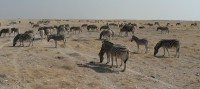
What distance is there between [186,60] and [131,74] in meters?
9.21

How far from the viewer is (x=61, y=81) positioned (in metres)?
21.2

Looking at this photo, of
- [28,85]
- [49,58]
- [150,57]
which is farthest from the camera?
[150,57]

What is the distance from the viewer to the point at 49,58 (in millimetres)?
30328

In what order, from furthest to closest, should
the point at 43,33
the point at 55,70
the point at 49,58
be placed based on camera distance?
the point at 43,33
the point at 49,58
the point at 55,70

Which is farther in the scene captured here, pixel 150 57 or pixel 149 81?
pixel 150 57

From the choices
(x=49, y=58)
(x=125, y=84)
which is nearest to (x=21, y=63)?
(x=49, y=58)

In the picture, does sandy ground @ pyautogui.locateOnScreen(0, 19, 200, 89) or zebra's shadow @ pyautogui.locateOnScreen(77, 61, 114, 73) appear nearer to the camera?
sandy ground @ pyautogui.locateOnScreen(0, 19, 200, 89)

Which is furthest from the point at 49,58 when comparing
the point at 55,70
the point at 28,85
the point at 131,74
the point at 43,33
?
the point at 43,33

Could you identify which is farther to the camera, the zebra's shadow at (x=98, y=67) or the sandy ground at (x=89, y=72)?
the zebra's shadow at (x=98, y=67)

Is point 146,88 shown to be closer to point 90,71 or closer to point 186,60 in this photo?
point 90,71

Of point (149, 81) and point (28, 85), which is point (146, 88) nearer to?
point (149, 81)

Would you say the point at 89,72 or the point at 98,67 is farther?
the point at 98,67

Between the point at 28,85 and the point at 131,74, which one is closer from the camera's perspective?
the point at 28,85

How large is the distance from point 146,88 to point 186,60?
1237 centimetres
